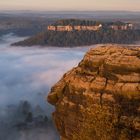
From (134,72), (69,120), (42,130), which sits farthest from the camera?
(42,130)

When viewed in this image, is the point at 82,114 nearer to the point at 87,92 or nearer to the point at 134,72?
the point at 87,92

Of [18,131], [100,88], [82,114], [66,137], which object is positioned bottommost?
[18,131]

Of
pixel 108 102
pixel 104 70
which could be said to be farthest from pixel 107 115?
pixel 104 70

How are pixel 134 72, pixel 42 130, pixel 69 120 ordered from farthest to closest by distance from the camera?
pixel 42 130 → pixel 69 120 → pixel 134 72

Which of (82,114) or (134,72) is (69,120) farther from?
(134,72)

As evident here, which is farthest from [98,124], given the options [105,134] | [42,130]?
[42,130]

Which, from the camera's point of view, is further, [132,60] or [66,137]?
[66,137]

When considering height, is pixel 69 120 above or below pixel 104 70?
below
